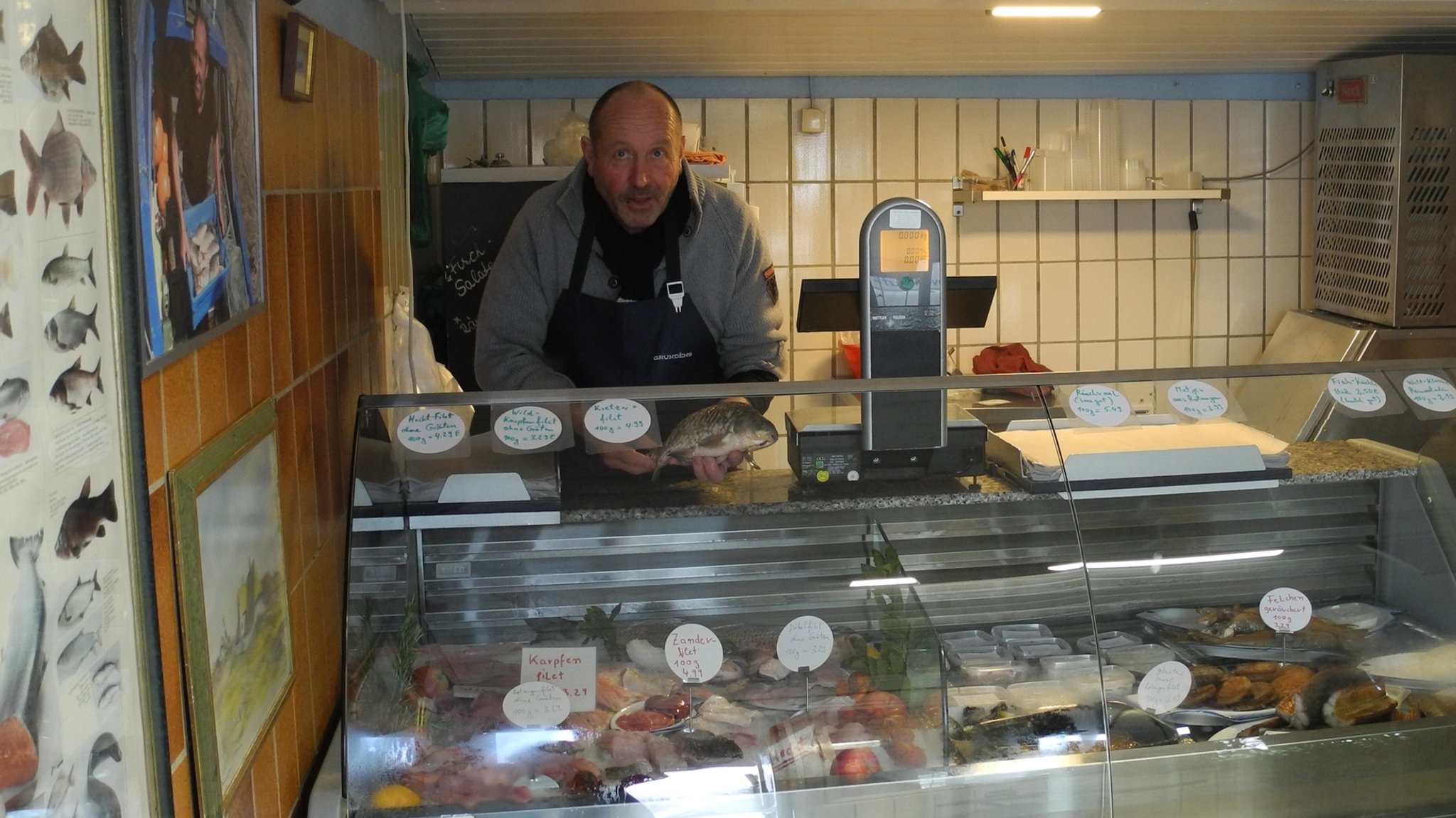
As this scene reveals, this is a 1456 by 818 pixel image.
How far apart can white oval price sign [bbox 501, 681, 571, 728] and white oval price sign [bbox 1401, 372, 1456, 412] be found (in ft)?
3.93

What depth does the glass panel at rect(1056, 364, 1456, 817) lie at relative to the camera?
5.13 ft

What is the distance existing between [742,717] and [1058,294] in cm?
277

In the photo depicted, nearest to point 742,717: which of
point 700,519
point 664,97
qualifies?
point 700,519

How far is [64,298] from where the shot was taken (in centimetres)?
82

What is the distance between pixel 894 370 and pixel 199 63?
3.07ft

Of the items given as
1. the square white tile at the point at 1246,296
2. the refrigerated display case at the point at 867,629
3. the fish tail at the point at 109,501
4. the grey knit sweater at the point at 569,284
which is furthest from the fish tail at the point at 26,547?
the square white tile at the point at 1246,296

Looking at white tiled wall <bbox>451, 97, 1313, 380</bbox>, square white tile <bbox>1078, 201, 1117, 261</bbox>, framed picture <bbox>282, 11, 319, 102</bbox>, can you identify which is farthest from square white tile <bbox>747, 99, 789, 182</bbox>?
framed picture <bbox>282, 11, 319, 102</bbox>

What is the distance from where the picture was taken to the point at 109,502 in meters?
0.90

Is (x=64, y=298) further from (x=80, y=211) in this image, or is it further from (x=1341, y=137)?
(x=1341, y=137)

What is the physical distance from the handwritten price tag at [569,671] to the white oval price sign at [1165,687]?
0.68m

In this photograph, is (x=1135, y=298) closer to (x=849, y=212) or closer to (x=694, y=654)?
(x=849, y=212)

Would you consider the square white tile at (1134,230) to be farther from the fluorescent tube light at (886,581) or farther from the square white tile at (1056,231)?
the fluorescent tube light at (886,581)

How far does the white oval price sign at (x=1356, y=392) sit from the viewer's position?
1699 mm

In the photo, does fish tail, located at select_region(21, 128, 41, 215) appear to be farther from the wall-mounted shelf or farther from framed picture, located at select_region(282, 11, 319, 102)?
the wall-mounted shelf
